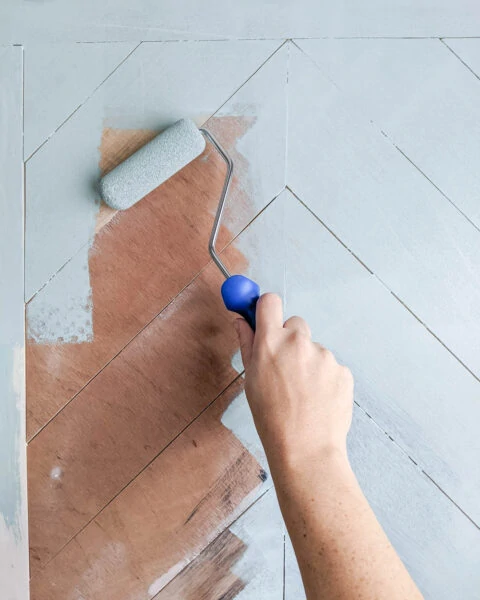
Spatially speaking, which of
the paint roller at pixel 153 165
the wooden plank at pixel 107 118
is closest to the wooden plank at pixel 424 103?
the wooden plank at pixel 107 118

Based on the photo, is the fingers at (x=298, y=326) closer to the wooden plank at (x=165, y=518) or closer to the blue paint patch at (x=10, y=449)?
the wooden plank at (x=165, y=518)

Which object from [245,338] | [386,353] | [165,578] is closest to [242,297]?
[245,338]

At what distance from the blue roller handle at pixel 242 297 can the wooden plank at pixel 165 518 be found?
163 millimetres

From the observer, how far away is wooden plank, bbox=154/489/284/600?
951mm

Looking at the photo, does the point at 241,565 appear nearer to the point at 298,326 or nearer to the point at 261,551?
the point at 261,551

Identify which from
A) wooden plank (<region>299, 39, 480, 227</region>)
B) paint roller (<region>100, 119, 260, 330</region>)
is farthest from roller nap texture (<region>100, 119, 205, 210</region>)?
Result: wooden plank (<region>299, 39, 480, 227</region>)

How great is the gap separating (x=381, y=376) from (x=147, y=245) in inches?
17.0

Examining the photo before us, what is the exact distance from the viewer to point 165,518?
951 millimetres

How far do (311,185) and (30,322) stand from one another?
503mm

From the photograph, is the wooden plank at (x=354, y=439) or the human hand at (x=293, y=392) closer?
the human hand at (x=293, y=392)

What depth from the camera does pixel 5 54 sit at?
94 cm

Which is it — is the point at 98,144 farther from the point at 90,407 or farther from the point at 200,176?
the point at 90,407

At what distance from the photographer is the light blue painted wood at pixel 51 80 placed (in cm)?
94

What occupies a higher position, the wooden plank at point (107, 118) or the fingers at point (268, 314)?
the wooden plank at point (107, 118)
